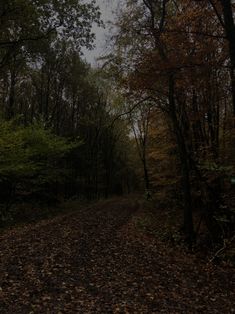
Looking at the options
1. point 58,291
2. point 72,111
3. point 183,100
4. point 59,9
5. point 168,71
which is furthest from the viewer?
point 72,111

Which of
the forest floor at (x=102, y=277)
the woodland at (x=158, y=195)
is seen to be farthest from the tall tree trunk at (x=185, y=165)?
the forest floor at (x=102, y=277)

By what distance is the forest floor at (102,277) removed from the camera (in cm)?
695

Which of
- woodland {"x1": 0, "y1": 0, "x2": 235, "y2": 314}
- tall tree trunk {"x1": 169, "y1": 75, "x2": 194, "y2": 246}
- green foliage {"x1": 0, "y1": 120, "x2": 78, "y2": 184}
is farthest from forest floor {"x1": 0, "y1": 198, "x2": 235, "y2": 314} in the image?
green foliage {"x1": 0, "y1": 120, "x2": 78, "y2": 184}

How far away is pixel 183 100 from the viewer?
15.7 m

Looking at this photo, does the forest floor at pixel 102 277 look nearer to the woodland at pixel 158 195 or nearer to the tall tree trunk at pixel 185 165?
the woodland at pixel 158 195

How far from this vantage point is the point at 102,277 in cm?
866

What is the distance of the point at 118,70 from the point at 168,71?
435 cm

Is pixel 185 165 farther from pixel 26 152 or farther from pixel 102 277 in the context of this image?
pixel 26 152

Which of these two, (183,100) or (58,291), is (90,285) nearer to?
(58,291)

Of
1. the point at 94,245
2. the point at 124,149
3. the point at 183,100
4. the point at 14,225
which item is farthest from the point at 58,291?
the point at 124,149

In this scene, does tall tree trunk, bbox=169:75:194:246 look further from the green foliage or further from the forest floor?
the green foliage

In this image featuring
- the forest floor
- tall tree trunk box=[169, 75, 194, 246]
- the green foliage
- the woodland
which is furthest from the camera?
the green foliage

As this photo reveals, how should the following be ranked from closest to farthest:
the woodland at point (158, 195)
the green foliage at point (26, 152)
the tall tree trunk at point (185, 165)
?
the woodland at point (158, 195) → the tall tree trunk at point (185, 165) → the green foliage at point (26, 152)

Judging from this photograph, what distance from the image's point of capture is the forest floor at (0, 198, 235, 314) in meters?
6.95
